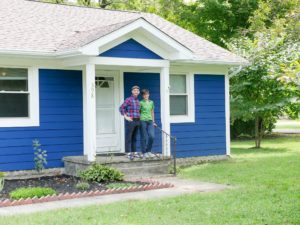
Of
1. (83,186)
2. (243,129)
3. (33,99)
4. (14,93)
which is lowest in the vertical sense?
(83,186)

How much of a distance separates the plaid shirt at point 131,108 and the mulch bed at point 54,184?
2.00 metres

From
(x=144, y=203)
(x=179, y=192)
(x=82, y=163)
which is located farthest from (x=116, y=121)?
(x=144, y=203)

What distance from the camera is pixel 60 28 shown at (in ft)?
49.1

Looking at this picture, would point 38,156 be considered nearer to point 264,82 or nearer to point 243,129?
point 264,82

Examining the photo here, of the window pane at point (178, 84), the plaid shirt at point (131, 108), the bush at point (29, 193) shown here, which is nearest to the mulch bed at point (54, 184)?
the bush at point (29, 193)

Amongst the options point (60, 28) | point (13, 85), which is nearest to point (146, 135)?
point (13, 85)

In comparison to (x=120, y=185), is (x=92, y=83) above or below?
above

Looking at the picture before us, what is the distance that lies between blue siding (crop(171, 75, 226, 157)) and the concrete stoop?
236cm

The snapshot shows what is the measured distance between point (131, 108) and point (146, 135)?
755mm

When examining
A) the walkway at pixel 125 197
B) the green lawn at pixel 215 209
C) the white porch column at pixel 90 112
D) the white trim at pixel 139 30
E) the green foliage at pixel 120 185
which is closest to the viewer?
the green lawn at pixel 215 209

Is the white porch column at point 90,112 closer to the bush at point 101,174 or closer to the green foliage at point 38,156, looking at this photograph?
the bush at point 101,174

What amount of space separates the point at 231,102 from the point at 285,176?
813cm

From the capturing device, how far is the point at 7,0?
16234 millimetres

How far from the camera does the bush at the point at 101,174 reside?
11906 millimetres
